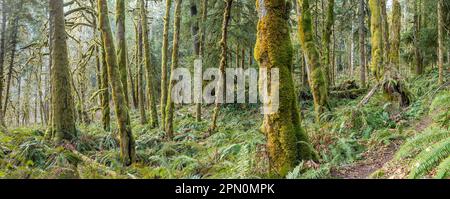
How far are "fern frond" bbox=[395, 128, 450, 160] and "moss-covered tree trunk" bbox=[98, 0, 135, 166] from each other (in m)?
6.00

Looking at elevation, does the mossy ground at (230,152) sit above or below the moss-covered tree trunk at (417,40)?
below

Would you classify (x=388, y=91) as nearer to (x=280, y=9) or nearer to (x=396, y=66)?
(x=396, y=66)

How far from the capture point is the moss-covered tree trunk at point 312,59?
1197cm

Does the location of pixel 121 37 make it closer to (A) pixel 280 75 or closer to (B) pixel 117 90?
(B) pixel 117 90

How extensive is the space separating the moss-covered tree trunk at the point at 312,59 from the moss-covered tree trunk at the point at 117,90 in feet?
19.7

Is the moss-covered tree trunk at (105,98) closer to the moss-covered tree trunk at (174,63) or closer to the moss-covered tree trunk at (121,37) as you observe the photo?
the moss-covered tree trunk at (174,63)

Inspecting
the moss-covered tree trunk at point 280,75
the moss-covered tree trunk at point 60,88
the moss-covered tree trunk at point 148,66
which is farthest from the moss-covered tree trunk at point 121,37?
the moss-covered tree trunk at point 280,75

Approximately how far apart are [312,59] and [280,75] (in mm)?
5560

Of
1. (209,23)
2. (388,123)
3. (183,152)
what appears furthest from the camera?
(209,23)

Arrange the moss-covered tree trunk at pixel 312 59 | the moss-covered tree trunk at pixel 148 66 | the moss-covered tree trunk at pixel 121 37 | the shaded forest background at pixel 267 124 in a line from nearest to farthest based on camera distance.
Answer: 1. the shaded forest background at pixel 267 124
2. the moss-covered tree trunk at pixel 121 37
3. the moss-covered tree trunk at pixel 312 59
4. the moss-covered tree trunk at pixel 148 66

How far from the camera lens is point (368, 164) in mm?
7598

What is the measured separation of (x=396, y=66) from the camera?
12258 mm

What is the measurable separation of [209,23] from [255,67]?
3.82 metres
